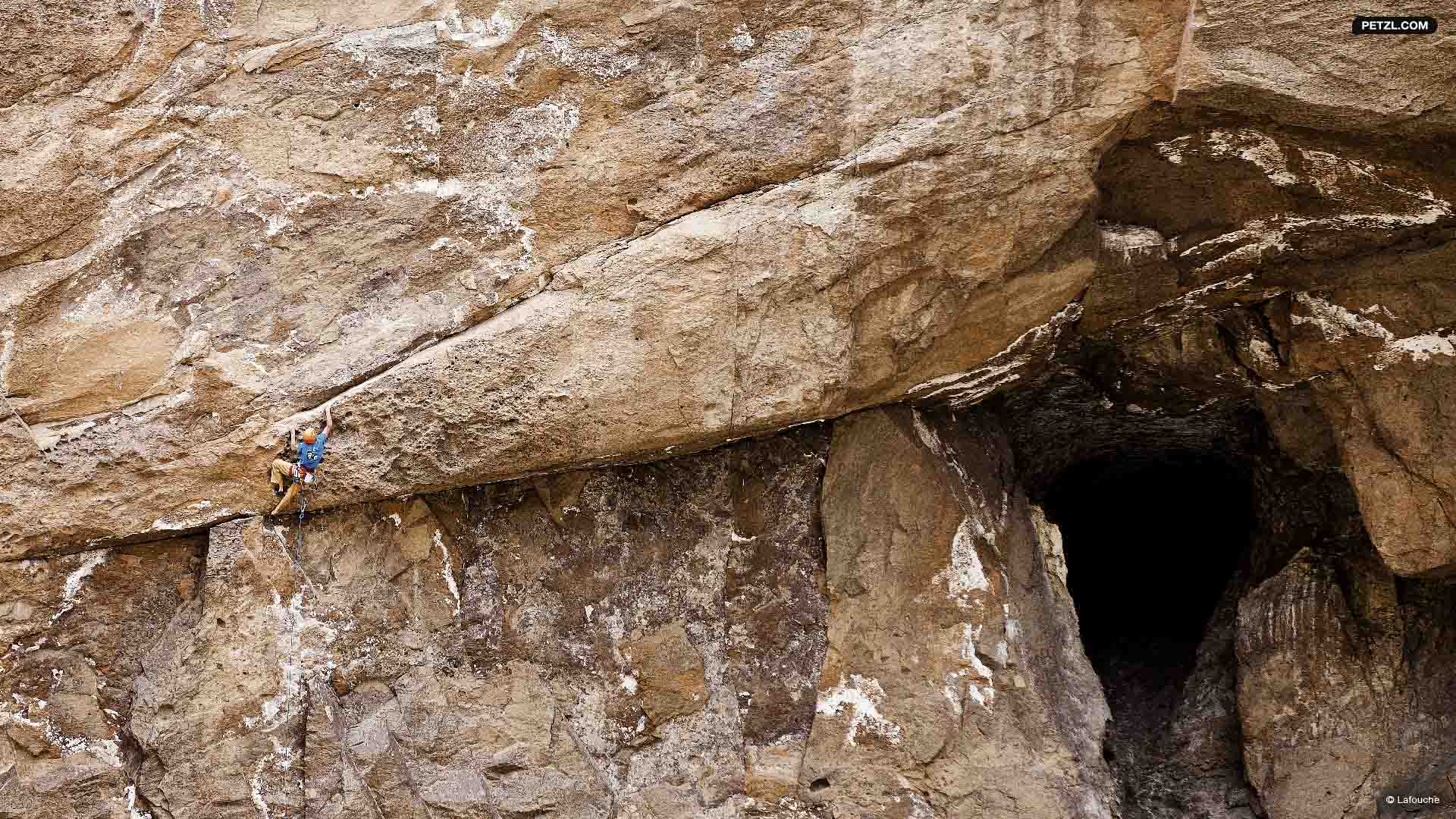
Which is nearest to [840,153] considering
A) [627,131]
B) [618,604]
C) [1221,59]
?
[627,131]

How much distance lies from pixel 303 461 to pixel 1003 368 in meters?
2.81

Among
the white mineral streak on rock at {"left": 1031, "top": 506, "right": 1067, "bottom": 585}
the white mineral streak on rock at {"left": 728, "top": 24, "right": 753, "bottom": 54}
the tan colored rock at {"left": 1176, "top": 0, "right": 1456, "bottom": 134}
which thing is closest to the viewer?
the tan colored rock at {"left": 1176, "top": 0, "right": 1456, "bottom": 134}

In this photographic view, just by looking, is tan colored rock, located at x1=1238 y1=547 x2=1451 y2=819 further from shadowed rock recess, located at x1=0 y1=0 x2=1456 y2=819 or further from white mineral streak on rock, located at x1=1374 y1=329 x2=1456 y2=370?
white mineral streak on rock, located at x1=1374 y1=329 x2=1456 y2=370

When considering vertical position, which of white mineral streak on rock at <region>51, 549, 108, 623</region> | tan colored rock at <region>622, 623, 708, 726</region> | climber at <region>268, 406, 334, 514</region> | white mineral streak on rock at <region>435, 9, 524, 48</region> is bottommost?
tan colored rock at <region>622, 623, 708, 726</region>

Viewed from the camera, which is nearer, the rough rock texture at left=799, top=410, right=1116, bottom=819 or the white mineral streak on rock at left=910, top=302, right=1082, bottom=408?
the rough rock texture at left=799, top=410, right=1116, bottom=819

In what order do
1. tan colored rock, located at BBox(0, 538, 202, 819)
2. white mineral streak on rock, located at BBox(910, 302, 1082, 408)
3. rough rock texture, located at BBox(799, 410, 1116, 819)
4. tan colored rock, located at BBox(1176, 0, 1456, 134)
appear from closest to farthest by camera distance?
tan colored rock, located at BBox(1176, 0, 1456, 134), tan colored rock, located at BBox(0, 538, 202, 819), rough rock texture, located at BBox(799, 410, 1116, 819), white mineral streak on rock, located at BBox(910, 302, 1082, 408)

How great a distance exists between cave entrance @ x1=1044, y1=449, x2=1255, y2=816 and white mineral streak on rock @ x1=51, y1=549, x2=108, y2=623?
4.42 m

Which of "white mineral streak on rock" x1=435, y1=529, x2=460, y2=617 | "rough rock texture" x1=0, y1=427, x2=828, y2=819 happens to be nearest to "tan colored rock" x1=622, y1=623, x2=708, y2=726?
"rough rock texture" x1=0, y1=427, x2=828, y2=819

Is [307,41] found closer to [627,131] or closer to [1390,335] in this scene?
[627,131]

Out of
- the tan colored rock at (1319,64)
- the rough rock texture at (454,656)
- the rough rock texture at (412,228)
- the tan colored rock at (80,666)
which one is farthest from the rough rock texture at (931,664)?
the tan colored rock at (80,666)

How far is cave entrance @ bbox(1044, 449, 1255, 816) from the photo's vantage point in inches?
243

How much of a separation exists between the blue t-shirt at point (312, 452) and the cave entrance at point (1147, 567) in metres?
3.76

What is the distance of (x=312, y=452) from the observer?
4.46m

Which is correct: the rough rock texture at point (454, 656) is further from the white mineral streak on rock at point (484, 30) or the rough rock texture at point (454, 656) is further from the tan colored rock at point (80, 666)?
the white mineral streak on rock at point (484, 30)
